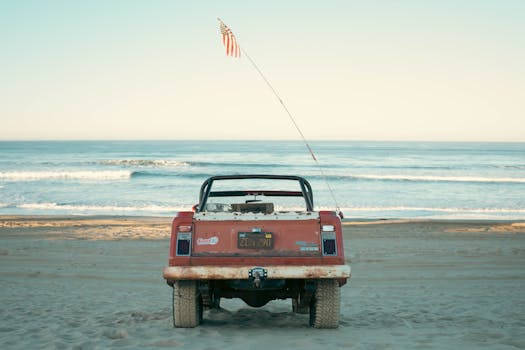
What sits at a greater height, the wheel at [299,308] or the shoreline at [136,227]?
the wheel at [299,308]

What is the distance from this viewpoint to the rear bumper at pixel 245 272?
5086 millimetres

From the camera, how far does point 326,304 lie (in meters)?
5.46

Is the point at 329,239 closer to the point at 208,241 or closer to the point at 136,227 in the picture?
the point at 208,241

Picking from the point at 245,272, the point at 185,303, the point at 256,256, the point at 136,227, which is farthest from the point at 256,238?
the point at 136,227

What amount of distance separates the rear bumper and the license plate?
0.22 m

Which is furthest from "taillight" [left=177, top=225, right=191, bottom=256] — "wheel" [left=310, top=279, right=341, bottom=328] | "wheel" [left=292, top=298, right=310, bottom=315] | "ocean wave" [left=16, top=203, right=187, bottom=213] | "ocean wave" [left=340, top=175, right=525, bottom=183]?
"ocean wave" [left=340, top=175, right=525, bottom=183]

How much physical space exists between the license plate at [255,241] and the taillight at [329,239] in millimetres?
488

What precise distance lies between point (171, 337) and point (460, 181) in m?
37.0

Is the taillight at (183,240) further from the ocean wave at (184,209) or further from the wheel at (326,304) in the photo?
the ocean wave at (184,209)

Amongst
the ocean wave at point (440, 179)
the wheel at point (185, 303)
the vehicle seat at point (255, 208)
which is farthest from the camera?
the ocean wave at point (440, 179)

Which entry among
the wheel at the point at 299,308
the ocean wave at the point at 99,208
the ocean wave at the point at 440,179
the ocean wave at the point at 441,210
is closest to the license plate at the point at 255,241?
the wheel at the point at 299,308

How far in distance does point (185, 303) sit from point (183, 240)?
629 millimetres

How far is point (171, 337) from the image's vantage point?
515cm

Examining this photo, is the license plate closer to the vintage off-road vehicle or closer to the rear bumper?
the vintage off-road vehicle
